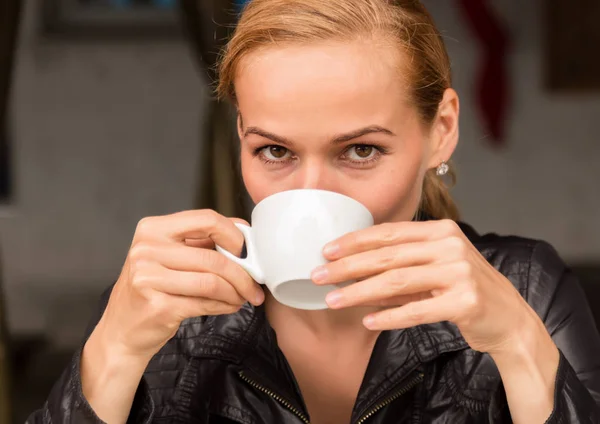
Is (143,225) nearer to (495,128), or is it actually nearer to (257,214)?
(257,214)

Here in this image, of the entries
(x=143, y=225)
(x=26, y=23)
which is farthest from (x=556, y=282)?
(x=26, y=23)

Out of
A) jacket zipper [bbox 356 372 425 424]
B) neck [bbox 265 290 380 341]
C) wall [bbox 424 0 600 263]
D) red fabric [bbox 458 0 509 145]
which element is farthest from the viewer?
wall [bbox 424 0 600 263]

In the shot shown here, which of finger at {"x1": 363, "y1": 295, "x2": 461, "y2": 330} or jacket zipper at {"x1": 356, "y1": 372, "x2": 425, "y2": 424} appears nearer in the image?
finger at {"x1": 363, "y1": 295, "x2": 461, "y2": 330}

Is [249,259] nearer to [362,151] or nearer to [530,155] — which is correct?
[362,151]

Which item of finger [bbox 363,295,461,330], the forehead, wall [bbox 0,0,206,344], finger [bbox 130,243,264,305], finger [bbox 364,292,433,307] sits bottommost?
wall [bbox 0,0,206,344]

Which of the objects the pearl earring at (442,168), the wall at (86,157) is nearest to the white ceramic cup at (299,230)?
the pearl earring at (442,168)

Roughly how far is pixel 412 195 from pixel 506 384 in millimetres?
286

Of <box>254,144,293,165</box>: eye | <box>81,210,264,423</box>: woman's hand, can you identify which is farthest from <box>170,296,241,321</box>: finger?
<box>254,144,293,165</box>: eye

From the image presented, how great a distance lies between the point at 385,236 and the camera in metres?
0.83

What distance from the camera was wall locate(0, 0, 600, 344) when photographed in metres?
4.99

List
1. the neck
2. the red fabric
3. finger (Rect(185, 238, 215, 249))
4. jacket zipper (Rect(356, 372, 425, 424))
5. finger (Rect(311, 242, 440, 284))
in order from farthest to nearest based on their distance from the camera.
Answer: the red fabric < the neck < jacket zipper (Rect(356, 372, 425, 424)) < finger (Rect(185, 238, 215, 249)) < finger (Rect(311, 242, 440, 284))

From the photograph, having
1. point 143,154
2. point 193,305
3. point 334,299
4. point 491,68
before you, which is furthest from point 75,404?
point 491,68

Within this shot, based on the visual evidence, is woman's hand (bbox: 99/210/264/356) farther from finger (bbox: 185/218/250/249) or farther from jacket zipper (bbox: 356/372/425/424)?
jacket zipper (bbox: 356/372/425/424)

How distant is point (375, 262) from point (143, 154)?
4445 millimetres
